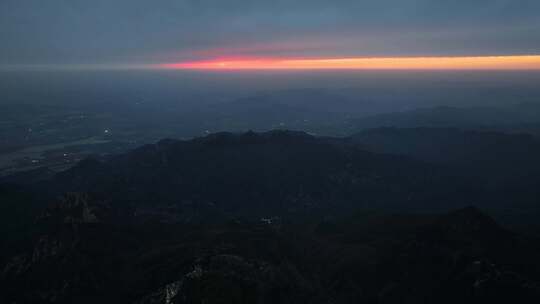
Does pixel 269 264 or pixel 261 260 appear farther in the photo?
pixel 261 260

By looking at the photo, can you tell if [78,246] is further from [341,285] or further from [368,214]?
[368,214]

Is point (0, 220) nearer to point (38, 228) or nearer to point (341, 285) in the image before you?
point (38, 228)

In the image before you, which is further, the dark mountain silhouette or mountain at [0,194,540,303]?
the dark mountain silhouette

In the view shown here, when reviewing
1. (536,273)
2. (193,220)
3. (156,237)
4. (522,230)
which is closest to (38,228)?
(156,237)

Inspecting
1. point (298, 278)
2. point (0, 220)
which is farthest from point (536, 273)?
point (0, 220)

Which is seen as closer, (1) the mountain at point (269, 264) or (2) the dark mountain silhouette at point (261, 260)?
(1) the mountain at point (269, 264)

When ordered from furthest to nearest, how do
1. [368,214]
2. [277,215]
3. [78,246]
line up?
1. [277,215]
2. [368,214]
3. [78,246]

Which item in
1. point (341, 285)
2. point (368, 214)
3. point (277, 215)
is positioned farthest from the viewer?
point (277, 215)

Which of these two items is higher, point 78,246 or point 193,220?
point 78,246

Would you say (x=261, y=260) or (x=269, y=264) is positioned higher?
(x=261, y=260)

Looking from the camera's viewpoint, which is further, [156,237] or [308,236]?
[308,236]
